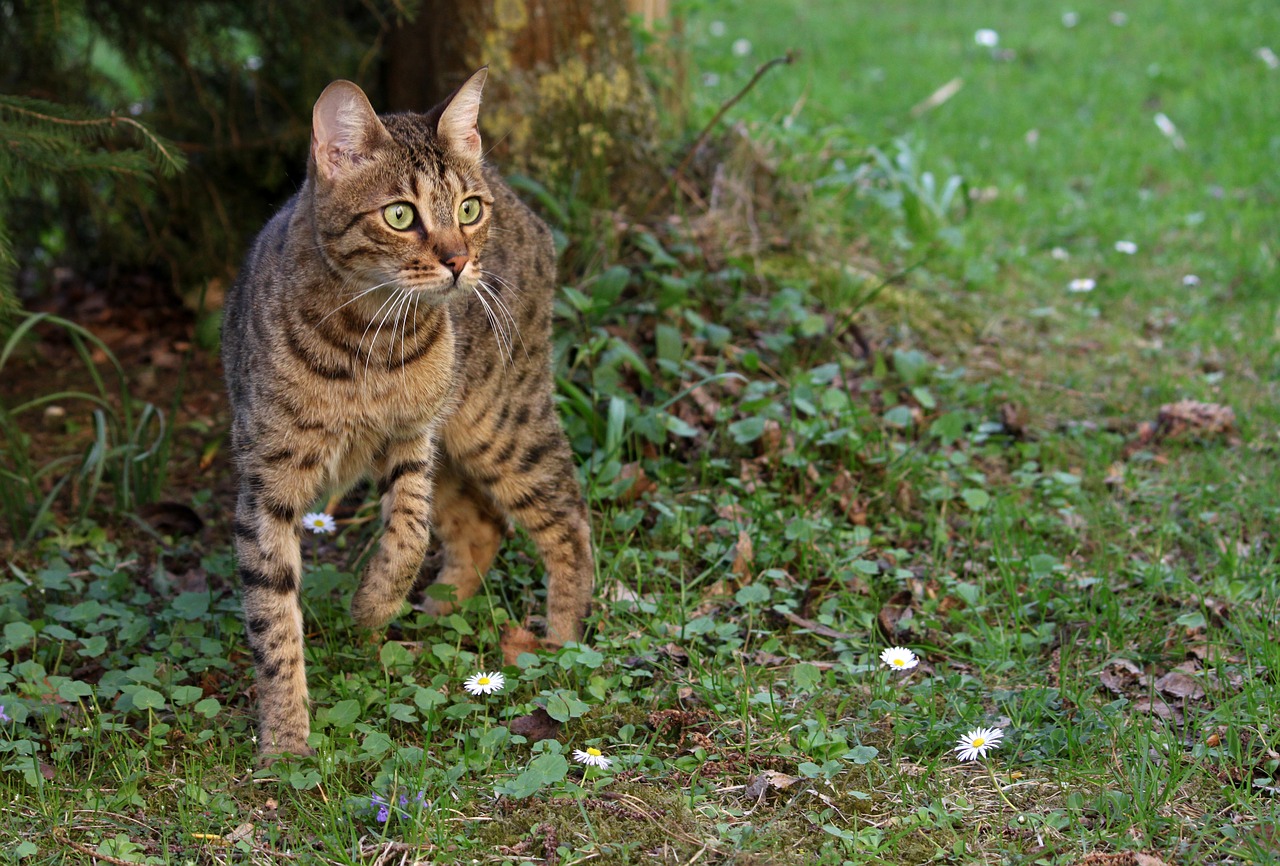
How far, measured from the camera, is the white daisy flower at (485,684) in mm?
3215

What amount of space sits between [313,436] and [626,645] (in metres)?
1.05

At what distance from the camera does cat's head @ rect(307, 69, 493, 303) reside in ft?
9.79

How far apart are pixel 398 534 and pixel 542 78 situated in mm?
2384

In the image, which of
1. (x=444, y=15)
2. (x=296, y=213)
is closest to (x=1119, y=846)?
(x=296, y=213)

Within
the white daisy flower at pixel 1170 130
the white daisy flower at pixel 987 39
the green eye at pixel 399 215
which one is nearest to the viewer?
the green eye at pixel 399 215

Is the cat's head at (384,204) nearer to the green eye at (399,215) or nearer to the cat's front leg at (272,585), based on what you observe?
the green eye at (399,215)

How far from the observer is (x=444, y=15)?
494 centimetres

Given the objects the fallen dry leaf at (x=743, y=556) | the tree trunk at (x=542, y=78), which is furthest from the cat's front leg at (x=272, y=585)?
the tree trunk at (x=542, y=78)

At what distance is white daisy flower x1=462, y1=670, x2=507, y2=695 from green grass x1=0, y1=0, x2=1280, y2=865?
0.12 ft

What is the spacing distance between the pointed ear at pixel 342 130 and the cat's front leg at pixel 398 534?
0.75 m

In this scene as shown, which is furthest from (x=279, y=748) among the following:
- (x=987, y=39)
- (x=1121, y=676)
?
(x=987, y=39)

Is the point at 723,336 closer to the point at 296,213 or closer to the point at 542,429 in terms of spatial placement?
the point at 542,429

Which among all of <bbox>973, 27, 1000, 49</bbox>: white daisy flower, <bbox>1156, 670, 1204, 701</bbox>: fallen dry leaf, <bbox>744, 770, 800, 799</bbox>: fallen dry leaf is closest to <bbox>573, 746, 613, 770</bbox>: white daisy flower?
<bbox>744, 770, 800, 799</bbox>: fallen dry leaf

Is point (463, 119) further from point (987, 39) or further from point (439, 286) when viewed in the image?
point (987, 39)
